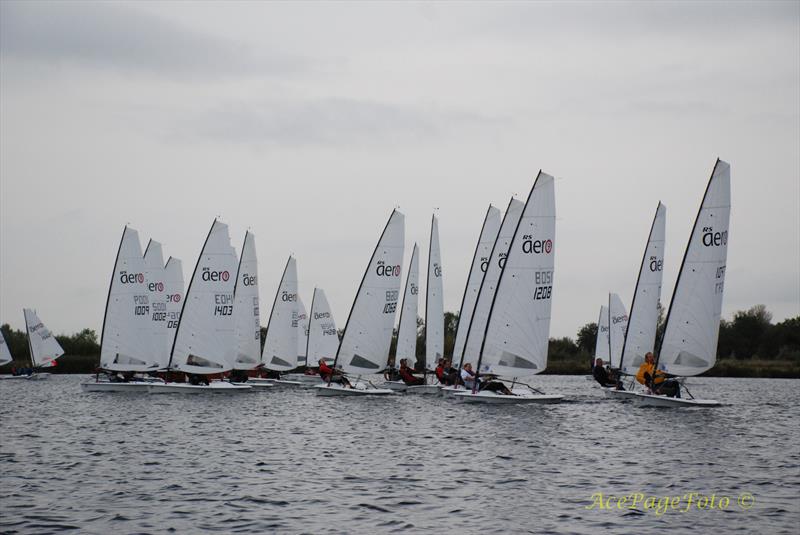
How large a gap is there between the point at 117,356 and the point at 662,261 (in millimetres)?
25709

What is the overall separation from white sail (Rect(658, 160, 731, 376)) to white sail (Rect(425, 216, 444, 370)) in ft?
53.6

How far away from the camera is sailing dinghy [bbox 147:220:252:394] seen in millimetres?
41344

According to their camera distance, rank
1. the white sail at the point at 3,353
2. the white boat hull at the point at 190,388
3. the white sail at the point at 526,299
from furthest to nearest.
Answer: the white sail at the point at 3,353, the white boat hull at the point at 190,388, the white sail at the point at 526,299

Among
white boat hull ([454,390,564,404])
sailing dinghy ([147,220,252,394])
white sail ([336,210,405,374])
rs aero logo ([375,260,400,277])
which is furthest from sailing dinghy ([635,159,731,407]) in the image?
sailing dinghy ([147,220,252,394])

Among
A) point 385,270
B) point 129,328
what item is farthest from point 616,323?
point 129,328

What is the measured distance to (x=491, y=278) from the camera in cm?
4016

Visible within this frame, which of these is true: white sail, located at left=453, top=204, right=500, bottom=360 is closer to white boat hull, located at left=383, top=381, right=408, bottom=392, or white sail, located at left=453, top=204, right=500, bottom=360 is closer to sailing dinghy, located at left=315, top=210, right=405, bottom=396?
white boat hull, located at left=383, top=381, right=408, bottom=392

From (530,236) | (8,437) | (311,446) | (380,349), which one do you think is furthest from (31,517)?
(380,349)

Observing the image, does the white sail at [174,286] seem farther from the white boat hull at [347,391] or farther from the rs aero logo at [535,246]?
the rs aero logo at [535,246]

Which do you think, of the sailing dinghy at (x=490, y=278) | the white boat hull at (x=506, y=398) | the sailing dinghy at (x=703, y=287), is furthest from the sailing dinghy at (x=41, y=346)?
the sailing dinghy at (x=703, y=287)

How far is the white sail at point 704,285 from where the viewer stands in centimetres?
3212

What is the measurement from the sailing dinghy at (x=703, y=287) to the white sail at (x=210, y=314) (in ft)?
62.8

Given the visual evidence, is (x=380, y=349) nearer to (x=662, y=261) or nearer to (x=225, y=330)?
(x=225, y=330)

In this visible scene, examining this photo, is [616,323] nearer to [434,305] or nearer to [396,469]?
[434,305]
